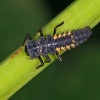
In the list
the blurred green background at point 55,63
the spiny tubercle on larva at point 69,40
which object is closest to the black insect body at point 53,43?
the spiny tubercle on larva at point 69,40

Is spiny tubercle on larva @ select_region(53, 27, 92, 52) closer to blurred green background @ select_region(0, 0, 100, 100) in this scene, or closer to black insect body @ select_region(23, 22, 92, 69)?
black insect body @ select_region(23, 22, 92, 69)

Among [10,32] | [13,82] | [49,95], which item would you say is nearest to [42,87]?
[49,95]

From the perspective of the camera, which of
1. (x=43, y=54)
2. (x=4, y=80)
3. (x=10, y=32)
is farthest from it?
(x=10, y=32)

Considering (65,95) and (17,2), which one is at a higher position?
(17,2)

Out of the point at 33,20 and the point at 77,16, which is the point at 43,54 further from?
the point at 77,16

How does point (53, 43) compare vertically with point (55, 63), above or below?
above

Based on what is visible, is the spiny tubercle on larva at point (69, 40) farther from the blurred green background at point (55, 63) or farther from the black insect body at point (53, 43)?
the blurred green background at point (55, 63)

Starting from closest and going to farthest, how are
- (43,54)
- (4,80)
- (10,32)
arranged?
(4,80) < (43,54) < (10,32)

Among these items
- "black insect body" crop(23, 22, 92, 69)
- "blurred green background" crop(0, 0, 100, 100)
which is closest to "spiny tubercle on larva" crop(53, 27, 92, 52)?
"black insect body" crop(23, 22, 92, 69)
